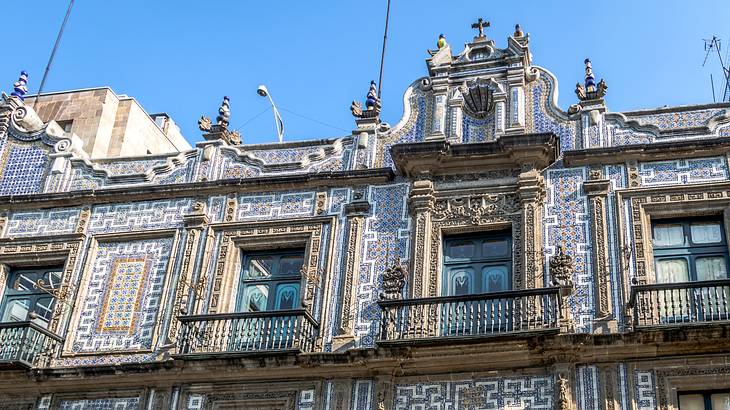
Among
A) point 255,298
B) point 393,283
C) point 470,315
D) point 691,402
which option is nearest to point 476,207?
point 393,283

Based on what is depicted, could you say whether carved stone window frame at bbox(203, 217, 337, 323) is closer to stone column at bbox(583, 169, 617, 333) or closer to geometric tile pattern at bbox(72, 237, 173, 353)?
geometric tile pattern at bbox(72, 237, 173, 353)

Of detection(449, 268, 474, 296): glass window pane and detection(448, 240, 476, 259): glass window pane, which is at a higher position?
detection(448, 240, 476, 259): glass window pane

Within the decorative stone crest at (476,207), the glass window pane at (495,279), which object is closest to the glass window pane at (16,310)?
the decorative stone crest at (476,207)

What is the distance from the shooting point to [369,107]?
2006 cm

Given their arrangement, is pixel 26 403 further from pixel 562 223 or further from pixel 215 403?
pixel 562 223

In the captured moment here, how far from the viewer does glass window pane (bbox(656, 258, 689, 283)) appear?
1681cm

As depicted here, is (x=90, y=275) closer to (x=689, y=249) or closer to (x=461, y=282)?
(x=461, y=282)

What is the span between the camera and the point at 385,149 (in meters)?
19.5

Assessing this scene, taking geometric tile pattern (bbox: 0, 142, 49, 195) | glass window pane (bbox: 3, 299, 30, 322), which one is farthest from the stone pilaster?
geometric tile pattern (bbox: 0, 142, 49, 195)

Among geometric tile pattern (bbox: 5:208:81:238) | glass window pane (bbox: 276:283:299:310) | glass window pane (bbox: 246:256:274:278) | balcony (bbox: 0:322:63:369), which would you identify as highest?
geometric tile pattern (bbox: 5:208:81:238)

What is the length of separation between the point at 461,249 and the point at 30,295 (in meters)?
7.30

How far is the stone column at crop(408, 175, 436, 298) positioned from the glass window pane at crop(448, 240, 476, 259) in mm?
434

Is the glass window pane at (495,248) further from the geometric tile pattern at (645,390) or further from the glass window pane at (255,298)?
the glass window pane at (255,298)

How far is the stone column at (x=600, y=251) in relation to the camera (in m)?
16.3
